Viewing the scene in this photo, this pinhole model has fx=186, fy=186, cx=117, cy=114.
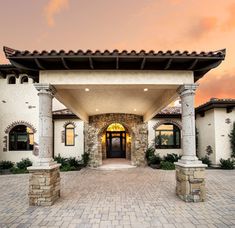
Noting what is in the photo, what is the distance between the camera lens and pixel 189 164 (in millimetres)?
5207

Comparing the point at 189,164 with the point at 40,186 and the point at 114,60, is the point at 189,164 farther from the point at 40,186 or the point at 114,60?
the point at 40,186

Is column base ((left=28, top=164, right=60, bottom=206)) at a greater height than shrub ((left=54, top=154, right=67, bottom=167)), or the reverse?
column base ((left=28, top=164, right=60, bottom=206))

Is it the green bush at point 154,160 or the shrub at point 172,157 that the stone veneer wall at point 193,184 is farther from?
the shrub at point 172,157

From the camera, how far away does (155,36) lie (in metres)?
11.6

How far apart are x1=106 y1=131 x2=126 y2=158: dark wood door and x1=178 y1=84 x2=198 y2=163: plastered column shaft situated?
13.8 meters

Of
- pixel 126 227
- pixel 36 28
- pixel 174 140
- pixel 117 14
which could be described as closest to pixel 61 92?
pixel 126 227

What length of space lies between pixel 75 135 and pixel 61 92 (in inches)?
292

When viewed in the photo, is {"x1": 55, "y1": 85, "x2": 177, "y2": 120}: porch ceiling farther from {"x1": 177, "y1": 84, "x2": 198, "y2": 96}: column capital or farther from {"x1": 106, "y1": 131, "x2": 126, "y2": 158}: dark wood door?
{"x1": 106, "y1": 131, "x2": 126, "y2": 158}: dark wood door

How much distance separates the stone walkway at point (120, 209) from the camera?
13.1ft

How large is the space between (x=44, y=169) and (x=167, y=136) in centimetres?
1081

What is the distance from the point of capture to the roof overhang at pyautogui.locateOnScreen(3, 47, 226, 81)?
4.80 metres

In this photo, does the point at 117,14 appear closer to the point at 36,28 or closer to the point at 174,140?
the point at 36,28

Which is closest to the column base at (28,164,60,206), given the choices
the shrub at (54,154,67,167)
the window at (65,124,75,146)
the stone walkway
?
the stone walkway

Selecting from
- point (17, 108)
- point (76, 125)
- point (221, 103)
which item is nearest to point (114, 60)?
point (221, 103)
